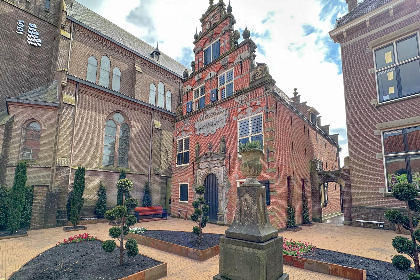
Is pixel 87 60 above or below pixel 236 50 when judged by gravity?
above

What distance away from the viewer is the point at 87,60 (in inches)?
749

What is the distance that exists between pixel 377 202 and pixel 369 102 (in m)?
5.38

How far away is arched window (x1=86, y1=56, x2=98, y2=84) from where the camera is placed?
62.7 ft

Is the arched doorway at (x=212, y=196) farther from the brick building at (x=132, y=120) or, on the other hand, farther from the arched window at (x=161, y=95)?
the arched window at (x=161, y=95)

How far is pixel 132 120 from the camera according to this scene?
19.6m

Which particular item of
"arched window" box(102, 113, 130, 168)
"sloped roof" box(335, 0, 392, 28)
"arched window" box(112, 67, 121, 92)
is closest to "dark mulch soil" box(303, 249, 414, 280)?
"sloped roof" box(335, 0, 392, 28)

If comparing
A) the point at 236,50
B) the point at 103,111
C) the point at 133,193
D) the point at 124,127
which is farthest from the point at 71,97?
the point at 236,50

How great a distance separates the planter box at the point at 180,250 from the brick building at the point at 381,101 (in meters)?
9.17

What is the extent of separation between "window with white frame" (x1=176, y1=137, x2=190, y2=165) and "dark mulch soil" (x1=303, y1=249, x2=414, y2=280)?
12.0 metres

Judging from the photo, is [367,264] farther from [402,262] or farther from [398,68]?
[398,68]

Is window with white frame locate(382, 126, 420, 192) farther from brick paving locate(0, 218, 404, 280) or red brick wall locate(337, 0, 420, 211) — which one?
brick paving locate(0, 218, 404, 280)

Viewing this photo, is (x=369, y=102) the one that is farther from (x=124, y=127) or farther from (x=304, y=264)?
(x=124, y=127)

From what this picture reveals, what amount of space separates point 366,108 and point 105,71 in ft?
68.9

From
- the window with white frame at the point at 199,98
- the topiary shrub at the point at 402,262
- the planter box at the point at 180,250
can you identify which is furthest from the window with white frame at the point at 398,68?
the planter box at the point at 180,250
